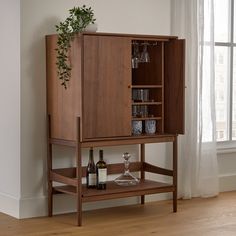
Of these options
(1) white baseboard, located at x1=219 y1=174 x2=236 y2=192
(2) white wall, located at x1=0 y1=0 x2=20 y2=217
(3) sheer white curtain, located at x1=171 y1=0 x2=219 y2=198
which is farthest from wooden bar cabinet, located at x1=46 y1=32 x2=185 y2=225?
(1) white baseboard, located at x1=219 y1=174 x2=236 y2=192

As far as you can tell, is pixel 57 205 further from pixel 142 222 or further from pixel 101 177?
pixel 142 222

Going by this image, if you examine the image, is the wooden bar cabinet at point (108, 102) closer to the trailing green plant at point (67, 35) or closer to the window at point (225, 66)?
the trailing green plant at point (67, 35)

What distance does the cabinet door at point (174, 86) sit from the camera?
526 cm

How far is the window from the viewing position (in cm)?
639

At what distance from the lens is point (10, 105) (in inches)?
201

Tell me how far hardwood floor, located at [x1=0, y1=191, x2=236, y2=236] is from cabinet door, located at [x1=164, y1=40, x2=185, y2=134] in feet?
2.30

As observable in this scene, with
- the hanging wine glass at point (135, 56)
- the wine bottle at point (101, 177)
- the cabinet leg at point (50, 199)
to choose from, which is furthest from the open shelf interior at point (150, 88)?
the cabinet leg at point (50, 199)

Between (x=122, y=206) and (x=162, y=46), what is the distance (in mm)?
1439

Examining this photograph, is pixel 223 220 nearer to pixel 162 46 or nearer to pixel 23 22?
pixel 162 46

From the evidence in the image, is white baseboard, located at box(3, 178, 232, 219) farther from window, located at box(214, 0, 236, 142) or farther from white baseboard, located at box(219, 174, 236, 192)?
window, located at box(214, 0, 236, 142)

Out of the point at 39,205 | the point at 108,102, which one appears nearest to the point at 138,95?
the point at 108,102

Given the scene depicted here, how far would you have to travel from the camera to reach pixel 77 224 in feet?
15.7

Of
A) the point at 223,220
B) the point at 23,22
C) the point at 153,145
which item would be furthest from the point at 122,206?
the point at 23,22

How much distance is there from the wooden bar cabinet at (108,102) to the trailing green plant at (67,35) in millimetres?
48
